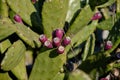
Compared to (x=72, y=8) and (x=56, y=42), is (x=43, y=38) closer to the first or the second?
(x=56, y=42)

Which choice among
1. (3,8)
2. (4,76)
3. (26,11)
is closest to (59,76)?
(4,76)

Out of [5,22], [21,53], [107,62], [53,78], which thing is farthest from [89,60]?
[5,22]

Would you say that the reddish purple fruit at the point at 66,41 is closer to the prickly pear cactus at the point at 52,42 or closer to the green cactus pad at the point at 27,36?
the prickly pear cactus at the point at 52,42

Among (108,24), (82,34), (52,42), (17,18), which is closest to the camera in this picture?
(52,42)

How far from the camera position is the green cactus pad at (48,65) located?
200 cm

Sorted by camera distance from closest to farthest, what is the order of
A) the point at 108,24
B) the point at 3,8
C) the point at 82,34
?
the point at 82,34
the point at 3,8
the point at 108,24

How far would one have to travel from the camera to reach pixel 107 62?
2125mm

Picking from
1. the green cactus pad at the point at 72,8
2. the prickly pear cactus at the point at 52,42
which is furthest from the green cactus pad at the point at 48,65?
the green cactus pad at the point at 72,8

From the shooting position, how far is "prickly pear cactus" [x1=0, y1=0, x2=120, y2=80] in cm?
204

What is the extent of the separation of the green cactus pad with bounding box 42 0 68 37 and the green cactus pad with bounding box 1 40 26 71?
211mm

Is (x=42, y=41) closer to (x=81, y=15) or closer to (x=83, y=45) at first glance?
(x=81, y=15)

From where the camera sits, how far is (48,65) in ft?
6.76

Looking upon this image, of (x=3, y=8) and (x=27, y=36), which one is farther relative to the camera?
(x=3, y=8)

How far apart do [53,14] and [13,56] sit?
37 cm
